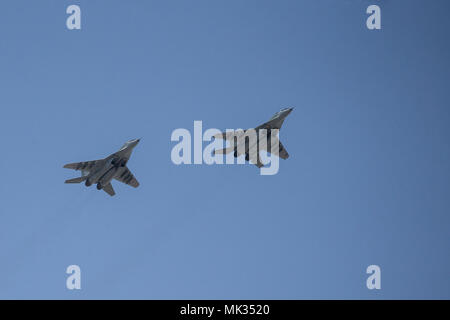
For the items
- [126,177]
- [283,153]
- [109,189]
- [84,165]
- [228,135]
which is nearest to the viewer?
[84,165]

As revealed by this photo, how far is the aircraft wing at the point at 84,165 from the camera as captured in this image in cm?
7812

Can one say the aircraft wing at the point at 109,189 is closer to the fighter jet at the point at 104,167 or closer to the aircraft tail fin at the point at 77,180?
the fighter jet at the point at 104,167

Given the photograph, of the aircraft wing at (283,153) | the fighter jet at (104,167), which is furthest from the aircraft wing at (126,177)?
the aircraft wing at (283,153)

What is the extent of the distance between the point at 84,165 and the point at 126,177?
241 inches

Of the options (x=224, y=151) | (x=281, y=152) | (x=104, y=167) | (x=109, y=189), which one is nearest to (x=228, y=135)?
(x=224, y=151)

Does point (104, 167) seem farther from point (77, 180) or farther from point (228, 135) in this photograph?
point (228, 135)

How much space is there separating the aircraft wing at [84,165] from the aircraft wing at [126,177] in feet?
9.71

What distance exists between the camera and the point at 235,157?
262ft

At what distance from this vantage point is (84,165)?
78.8 metres

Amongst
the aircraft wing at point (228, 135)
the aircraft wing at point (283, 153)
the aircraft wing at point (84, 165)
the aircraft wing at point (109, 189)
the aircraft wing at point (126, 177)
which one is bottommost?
the aircraft wing at point (109, 189)

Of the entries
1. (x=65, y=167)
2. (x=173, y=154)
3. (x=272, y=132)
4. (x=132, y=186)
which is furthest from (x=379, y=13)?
(x=65, y=167)
